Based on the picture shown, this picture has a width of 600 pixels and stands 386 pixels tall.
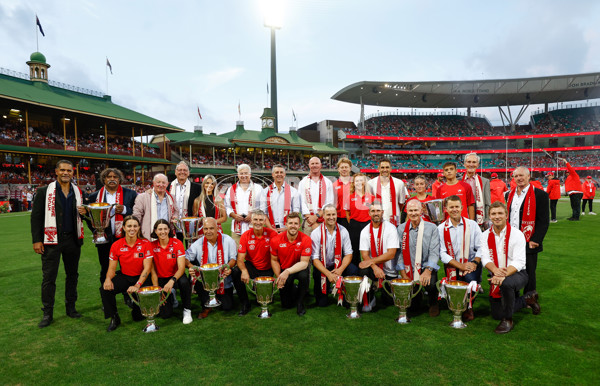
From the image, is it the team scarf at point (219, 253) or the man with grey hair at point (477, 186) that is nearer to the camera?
the team scarf at point (219, 253)

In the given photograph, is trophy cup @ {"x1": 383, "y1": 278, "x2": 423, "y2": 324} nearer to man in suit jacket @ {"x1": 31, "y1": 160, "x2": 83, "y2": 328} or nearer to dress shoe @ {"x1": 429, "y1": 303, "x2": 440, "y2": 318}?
dress shoe @ {"x1": 429, "y1": 303, "x2": 440, "y2": 318}

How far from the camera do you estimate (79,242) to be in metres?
4.77

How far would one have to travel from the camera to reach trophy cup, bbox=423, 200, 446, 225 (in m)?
5.25

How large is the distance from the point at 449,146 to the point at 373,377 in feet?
203

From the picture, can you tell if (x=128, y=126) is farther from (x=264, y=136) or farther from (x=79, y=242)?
(x=79, y=242)

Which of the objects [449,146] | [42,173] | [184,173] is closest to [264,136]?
[42,173]

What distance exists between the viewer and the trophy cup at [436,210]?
5246mm

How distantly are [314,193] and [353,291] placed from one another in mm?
2004

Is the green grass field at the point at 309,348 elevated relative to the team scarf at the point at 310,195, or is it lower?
lower

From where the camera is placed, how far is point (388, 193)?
588 cm

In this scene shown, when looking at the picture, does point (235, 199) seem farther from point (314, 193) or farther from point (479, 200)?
point (479, 200)

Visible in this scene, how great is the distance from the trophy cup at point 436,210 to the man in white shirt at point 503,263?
0.94 metres

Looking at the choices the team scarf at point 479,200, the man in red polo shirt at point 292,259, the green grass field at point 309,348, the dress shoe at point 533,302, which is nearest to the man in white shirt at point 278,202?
the man in red polo shirt at point 292,259

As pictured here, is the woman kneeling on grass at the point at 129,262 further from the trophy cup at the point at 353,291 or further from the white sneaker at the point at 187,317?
the trophy cup at the point at 353,291
